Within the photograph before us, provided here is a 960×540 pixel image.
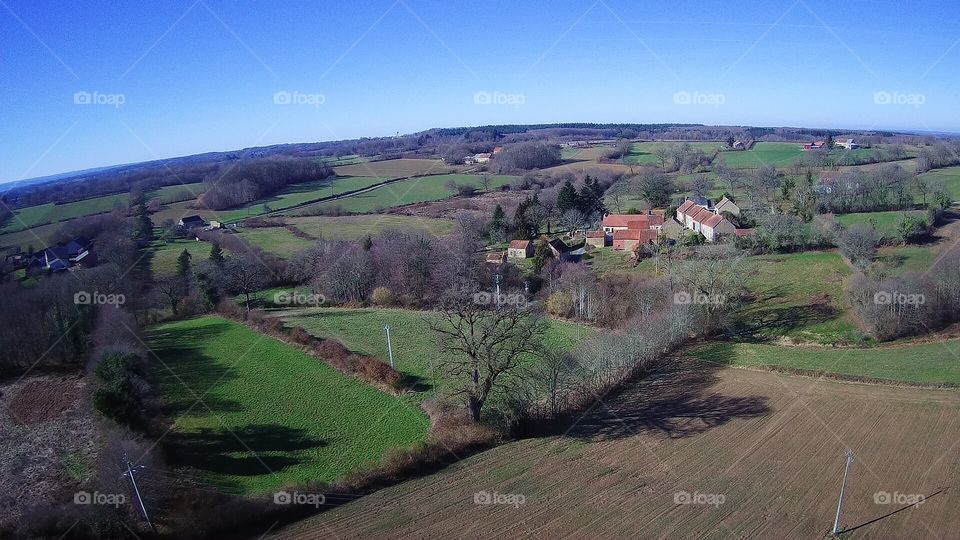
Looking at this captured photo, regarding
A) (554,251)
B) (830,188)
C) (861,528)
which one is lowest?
(861,528)

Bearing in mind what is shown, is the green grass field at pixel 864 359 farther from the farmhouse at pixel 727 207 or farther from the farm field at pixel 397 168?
the farm field at pixel 397 168

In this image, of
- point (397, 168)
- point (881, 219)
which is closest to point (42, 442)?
point (881, 219)

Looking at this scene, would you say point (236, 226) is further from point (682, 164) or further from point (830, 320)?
point (682, 164)

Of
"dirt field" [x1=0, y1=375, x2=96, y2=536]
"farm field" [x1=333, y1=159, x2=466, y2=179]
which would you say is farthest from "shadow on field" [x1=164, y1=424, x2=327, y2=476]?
"farm field" [x1=333, y1=159, x2=466, y2=179]

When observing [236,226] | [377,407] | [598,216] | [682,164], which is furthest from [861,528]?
[682,164]

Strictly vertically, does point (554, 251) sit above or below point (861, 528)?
above

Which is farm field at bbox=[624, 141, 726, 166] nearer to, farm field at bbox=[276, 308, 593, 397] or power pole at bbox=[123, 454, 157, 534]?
farm field at bbox=[276, 308, 593, 397]

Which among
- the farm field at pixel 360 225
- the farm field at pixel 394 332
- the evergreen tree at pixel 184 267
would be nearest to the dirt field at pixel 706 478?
the farm field at pixel 394 332
